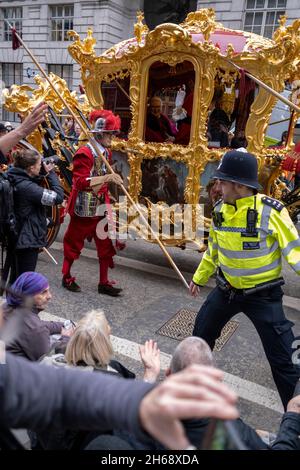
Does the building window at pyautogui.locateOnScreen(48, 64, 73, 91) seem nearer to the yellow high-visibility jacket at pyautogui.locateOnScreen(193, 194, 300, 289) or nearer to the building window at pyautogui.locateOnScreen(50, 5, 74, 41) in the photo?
the building window at pyautogui.locateOnScreen(50, 5, 74, 41)

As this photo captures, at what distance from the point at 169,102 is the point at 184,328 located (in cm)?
416

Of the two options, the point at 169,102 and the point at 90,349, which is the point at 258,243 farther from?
the point at 169,102

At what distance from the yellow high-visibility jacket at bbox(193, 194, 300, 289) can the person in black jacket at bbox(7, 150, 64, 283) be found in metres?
1.81

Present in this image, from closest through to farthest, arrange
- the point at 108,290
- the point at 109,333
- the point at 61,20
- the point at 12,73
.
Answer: the point at 109,333 < the point at 108,290 < the point at 61,20 < the point at 12,73

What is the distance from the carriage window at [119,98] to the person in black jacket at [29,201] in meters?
2.23

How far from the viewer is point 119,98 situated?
235 inches

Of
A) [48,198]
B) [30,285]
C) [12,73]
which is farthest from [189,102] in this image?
[12,73]

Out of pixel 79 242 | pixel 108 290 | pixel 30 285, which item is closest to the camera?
pixel 30 285

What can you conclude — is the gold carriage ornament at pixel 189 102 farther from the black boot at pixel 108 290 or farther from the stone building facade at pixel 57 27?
the stone building facade at pixel 57 27

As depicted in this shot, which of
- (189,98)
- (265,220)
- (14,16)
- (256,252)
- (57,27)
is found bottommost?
(256,252)

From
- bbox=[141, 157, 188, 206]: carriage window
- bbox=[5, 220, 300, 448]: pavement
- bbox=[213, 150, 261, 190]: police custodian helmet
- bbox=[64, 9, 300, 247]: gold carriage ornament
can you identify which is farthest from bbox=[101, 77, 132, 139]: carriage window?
bbox=[213, 150, 261, 190]: police custodian helmet

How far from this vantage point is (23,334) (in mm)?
2223

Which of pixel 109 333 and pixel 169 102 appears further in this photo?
pixel 169 102
